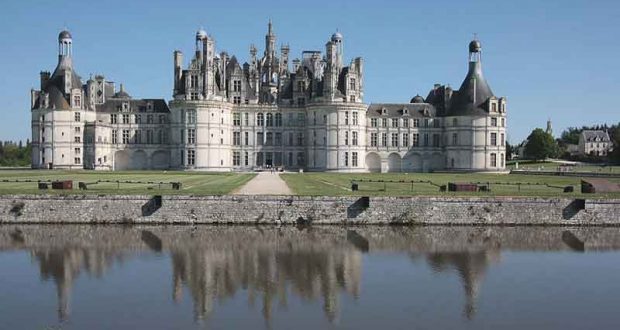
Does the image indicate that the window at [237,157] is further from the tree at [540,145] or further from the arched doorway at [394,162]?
the tree at [540,145]

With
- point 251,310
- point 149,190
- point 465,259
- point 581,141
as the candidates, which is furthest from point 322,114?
point 581,141

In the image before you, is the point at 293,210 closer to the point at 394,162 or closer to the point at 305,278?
the point at 305,278

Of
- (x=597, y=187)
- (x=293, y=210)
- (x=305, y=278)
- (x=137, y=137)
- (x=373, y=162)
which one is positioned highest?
(x=137, y=137)

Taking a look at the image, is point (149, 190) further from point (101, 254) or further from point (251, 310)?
point (251, 310)

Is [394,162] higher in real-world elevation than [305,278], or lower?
higher

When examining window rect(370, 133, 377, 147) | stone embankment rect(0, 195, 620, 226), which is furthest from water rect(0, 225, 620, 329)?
window rect(370, 133, 377, 147)

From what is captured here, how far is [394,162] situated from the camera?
279ft

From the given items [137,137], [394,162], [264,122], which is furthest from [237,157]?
[394,162]

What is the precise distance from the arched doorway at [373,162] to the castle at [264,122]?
126mm

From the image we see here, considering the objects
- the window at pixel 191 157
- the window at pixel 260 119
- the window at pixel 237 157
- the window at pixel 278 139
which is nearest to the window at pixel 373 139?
the window at pixel 278 139

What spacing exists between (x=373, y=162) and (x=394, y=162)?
2641 millimetres

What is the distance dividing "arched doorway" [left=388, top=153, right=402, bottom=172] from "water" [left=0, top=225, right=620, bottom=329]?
161 ft

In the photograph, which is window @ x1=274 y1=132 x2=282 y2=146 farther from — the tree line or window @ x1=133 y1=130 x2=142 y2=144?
the tree line

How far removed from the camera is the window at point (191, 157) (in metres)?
78.8
